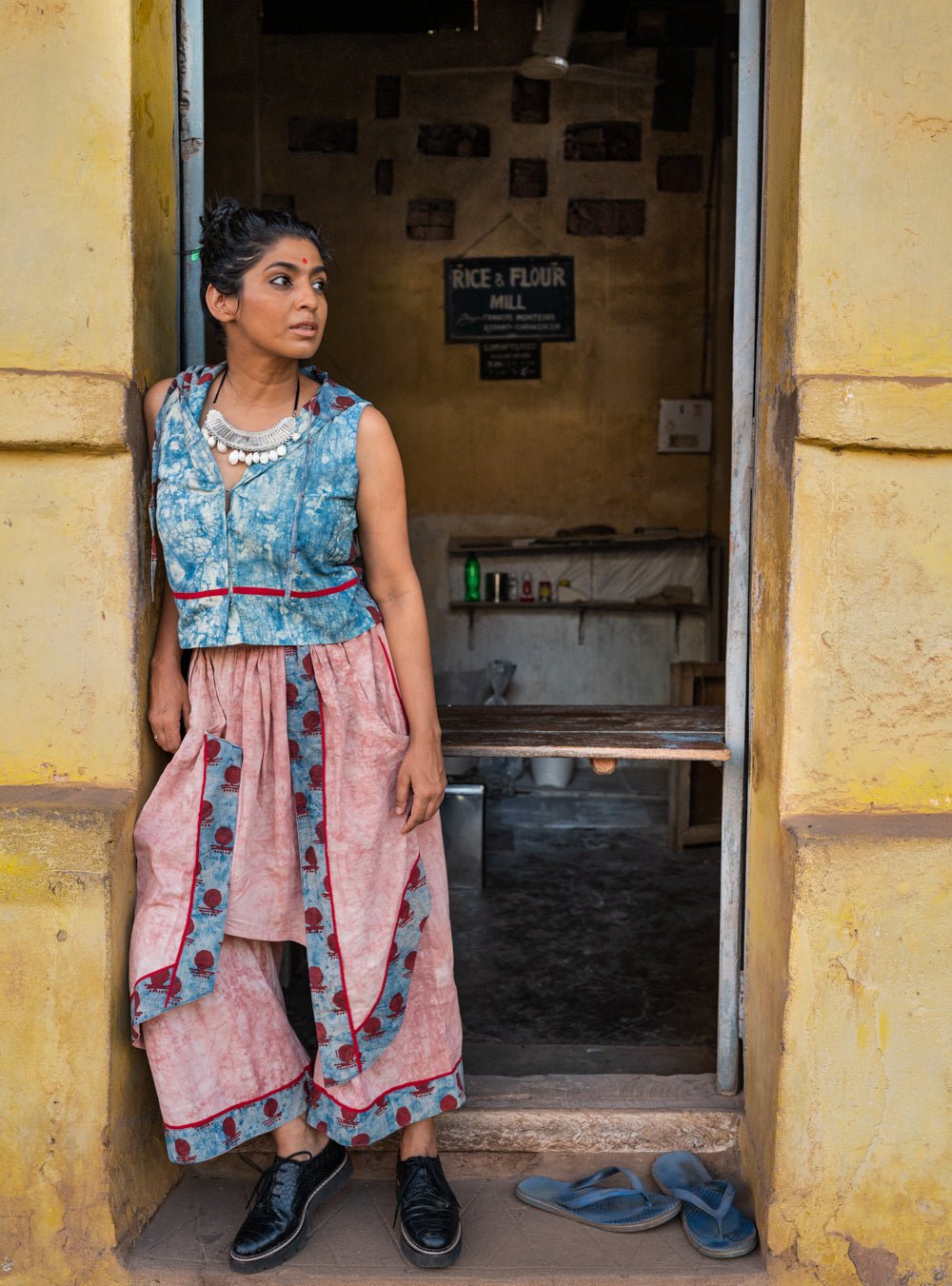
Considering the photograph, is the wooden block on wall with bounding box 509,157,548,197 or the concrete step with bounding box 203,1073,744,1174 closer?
the concrete step with bounding box 203,1073,744,1174

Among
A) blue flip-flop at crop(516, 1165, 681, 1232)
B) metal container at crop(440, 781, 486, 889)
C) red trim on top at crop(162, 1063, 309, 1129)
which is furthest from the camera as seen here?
metal container at crop(440, 781, 486, 889)

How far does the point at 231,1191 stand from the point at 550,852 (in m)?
3.06

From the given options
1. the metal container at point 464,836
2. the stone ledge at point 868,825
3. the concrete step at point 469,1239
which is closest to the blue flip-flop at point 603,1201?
the concrete step at point 469,1239

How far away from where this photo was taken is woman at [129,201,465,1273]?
2.22 m

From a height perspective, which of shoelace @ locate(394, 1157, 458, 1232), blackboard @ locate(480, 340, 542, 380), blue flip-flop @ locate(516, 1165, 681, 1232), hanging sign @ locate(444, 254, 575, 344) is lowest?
blue flip-flop @ locate(516, 1165, 681, 1232)

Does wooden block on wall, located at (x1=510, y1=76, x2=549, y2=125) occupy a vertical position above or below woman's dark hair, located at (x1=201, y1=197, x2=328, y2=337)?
above

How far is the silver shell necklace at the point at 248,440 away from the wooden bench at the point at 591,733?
74 centimetres

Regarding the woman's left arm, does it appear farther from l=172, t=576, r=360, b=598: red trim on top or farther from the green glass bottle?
the green glass bottle

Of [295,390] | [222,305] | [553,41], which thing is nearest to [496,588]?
[553,41]

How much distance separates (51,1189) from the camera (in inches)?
88.5

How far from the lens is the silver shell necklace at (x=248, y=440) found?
87.6 inches

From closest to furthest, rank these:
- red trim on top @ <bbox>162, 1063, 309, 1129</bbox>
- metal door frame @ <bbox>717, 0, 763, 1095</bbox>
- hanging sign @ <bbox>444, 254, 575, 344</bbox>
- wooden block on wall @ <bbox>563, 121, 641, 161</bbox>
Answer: red trim on top @ <bbox>162, 1063, 309, 1129</bbox>, metal door frame @ <bbox>717, 0, 763, 1095</bbox>, wooden block on wall @ <bbox>563, 121, 641, 161</bbox>, hanging sign @ <bbox>444, 254, 575, 344</bbox>

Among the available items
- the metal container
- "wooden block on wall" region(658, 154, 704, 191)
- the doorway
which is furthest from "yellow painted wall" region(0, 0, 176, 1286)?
"wooden block on wall" region(658, 154, 704, 191)

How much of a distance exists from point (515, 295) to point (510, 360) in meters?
0.35
